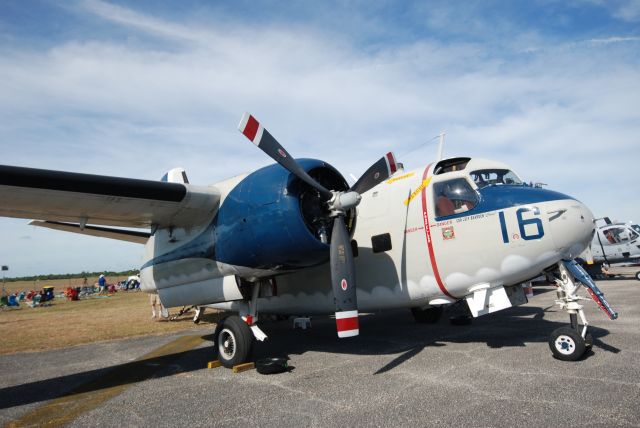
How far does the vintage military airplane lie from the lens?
7055 millimetres

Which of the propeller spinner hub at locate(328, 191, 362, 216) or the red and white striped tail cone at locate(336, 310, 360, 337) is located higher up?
the propeller spinner hub at locate(328, 191, 362, 216)

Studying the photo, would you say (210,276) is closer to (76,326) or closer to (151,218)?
(151,218)

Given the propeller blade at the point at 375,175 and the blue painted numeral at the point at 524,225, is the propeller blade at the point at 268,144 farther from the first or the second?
the blue painted numeral at the point at 524,225

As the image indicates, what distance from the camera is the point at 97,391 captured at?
6914 mm

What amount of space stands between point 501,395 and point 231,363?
4.91m

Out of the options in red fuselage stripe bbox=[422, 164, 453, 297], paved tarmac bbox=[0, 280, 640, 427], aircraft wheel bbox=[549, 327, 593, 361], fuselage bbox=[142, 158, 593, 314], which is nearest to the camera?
paved tarmac bbox=[0, 280, 640, 427]

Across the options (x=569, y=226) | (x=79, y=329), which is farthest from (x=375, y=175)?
(x=79, y=329)

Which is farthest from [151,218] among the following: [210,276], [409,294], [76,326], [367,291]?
[76,326]

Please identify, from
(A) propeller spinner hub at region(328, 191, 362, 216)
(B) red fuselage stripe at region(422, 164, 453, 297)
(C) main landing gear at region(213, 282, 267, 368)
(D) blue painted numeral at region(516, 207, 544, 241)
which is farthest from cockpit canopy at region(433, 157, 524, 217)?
(C) main landing gear at region(213, 282, 267, 368)

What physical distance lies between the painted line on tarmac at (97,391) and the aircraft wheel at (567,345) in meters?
7.22

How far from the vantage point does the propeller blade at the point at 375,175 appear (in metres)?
8.23

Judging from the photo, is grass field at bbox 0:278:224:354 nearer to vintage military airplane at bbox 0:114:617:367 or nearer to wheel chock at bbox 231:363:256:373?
vintage military airplane at bbox 0:114:617:367

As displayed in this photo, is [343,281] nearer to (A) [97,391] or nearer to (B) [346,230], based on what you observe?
(B) [346,230]

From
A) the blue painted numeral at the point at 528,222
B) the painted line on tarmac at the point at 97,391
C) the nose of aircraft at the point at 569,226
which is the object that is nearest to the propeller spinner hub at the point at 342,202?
the blue painted numeral at the point at 528,222
